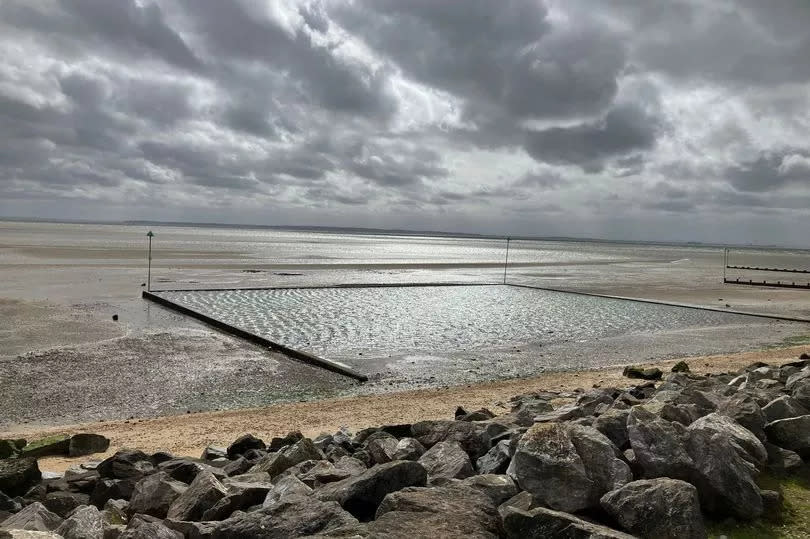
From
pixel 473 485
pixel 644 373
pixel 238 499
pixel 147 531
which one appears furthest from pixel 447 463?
pixel 644 373

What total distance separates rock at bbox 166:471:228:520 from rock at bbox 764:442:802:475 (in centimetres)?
517

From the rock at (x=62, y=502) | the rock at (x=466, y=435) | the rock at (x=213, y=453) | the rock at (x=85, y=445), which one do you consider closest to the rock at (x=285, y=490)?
the rock at (x=466, y=435)

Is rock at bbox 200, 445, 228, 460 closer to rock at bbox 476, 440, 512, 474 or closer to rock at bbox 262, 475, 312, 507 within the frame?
rock at bbox 262, 475, 312, 507

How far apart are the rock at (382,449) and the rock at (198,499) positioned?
1803 millimetres

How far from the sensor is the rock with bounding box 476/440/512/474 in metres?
5.54

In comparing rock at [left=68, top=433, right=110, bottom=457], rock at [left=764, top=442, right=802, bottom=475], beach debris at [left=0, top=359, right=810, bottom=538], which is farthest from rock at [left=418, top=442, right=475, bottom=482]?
rock at [left=68, top=433, right=110, bottom=457]

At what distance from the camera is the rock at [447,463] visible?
5434mm

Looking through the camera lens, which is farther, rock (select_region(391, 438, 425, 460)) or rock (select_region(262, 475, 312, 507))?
rock (select_region(391, 438, 425, 460))

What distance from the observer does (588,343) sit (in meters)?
19.9

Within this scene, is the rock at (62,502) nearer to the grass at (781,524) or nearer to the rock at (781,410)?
the grass at (781,524)

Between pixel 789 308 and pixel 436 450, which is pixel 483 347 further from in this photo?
pixel 789 308

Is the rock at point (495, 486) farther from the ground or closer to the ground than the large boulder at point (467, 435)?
farther from the ground

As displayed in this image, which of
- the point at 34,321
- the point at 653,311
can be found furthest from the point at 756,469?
the point at 653,311

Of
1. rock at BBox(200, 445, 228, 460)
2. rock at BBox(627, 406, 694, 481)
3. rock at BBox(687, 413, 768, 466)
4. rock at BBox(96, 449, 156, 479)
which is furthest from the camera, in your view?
rock at BBox(200, 445, 228, 460)
